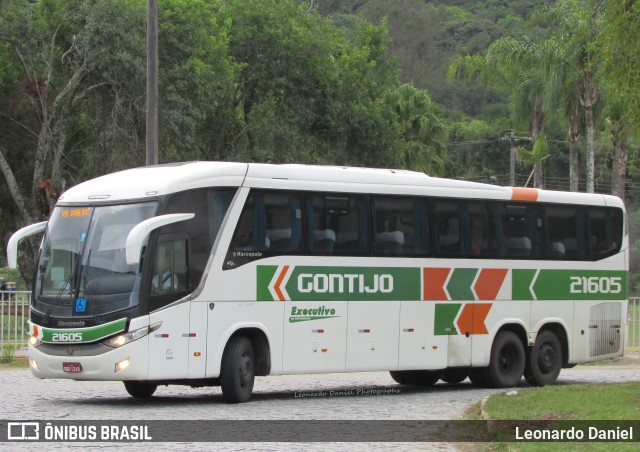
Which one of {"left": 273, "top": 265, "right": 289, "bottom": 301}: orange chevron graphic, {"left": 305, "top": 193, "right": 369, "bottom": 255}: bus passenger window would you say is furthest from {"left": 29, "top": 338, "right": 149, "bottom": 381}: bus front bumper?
{"left": 305, "top": 193, "right": 369, "bottom": 255}: bus passenger window

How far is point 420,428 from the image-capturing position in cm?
1459

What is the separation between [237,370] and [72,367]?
2.44 meters

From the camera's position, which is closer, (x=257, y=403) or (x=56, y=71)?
(x=257, y=403)

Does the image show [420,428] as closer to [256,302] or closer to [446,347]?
[256,302]

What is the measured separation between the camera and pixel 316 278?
18359mm

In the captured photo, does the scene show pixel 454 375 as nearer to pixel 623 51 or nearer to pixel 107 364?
pixel 623 51

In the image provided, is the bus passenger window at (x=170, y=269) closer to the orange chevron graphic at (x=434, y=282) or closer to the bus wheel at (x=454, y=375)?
the orange chevron graphic at (x=434, y=282)

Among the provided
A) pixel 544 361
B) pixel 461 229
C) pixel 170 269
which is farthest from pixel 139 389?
pixel 544 361

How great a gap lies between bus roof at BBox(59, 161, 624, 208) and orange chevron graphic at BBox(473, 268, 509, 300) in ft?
4.53

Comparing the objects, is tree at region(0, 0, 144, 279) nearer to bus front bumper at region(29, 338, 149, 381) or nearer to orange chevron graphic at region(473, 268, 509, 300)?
orange chevron graphic at region(473, 268, 509, 300)

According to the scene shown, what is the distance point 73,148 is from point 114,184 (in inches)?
900

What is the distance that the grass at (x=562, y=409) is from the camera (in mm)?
12078

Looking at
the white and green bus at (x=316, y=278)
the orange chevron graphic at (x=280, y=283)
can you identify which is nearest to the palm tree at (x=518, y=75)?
the white and green bus at (x=316, y=278)

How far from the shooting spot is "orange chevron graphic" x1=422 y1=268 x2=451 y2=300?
20203mm
